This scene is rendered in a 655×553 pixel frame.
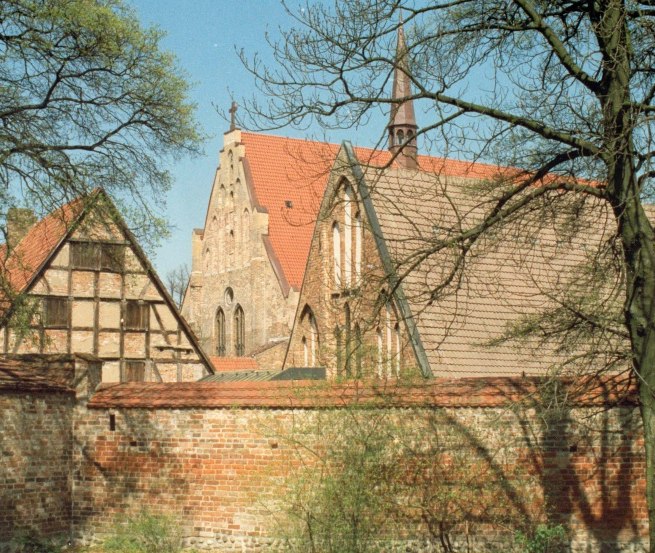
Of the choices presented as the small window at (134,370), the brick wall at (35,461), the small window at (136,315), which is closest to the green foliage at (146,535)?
the brick wall at (35,461)

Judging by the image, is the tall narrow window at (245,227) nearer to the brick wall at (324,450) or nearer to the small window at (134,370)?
the small window at (134,370)

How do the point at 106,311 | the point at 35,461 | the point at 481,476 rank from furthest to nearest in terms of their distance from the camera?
the point at 106,311, the point at 35,461, the point at 481,476

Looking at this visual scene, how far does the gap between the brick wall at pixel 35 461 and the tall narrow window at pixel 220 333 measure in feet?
85.2

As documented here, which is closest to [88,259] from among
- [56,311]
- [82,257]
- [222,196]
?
[82,257]

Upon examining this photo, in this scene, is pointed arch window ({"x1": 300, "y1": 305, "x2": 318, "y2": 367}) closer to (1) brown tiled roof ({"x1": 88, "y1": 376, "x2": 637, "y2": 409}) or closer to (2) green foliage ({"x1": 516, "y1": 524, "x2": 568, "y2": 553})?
(1) brown tiled roof ({"x1": 88, "y1": 376, "x2": 637, "y2": 409})

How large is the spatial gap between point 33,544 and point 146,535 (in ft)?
4.62

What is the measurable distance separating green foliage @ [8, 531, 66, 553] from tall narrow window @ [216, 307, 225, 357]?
26283 mm

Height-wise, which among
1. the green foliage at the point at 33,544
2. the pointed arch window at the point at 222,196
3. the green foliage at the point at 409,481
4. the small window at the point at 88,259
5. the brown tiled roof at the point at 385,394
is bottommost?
the green foliage at the point at 33,544

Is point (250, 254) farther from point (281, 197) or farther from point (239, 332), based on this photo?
point (239, 332)

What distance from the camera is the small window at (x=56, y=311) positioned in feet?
73.0

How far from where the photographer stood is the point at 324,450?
1238cm

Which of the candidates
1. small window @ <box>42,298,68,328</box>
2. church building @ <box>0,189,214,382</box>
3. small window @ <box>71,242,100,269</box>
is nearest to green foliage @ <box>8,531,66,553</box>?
church building @ <box>0,189,214,382</box>

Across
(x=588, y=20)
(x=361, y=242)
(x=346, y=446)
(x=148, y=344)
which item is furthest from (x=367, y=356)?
(x=148, y=344)

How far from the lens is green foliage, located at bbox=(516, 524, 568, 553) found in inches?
448
